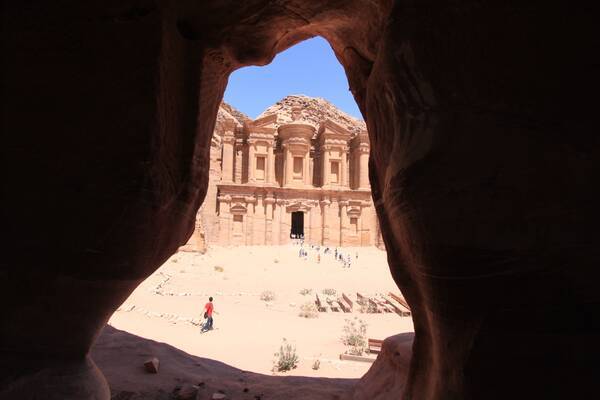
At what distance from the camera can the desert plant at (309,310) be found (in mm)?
9398

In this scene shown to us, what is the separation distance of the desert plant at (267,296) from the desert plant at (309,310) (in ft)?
5.00

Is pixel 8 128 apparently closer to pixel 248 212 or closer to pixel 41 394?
pixel 41 394

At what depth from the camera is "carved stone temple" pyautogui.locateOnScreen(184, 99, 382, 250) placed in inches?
1067

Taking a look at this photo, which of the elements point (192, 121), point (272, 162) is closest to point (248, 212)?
point (272, 162)

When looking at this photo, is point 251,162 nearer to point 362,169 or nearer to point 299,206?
point 299,206

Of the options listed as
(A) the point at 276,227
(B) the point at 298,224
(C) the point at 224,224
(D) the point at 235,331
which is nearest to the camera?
(D) the point at 235,331

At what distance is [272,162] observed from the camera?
29422 millimetres

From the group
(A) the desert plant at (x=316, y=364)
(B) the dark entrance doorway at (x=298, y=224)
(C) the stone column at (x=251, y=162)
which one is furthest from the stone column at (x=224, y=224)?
(A) the desert plant at (x=316, y=364)

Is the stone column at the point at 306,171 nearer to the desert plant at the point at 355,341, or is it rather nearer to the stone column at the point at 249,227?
the stone column at the point at 249,227

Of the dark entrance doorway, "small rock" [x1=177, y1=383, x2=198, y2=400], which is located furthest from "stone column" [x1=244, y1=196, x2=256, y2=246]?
"small rock" [x1=177, y1=383, x2=198, y2=400]

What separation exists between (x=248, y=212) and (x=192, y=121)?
24.5 m

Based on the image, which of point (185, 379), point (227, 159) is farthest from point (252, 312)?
point (227, 159)

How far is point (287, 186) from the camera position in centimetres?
2841

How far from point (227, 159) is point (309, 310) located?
864 inches
